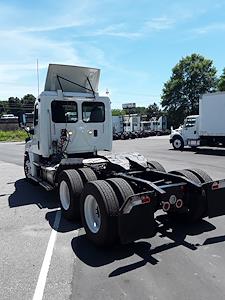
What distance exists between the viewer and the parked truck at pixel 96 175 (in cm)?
539

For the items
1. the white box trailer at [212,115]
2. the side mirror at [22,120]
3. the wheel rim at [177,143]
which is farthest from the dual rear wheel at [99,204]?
the wheel rim at [177,143]

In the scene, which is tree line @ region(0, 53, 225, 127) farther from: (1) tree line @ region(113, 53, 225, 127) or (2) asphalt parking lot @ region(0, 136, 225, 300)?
(2) asphalt parking lot @ region(0, 136, 225, 300)

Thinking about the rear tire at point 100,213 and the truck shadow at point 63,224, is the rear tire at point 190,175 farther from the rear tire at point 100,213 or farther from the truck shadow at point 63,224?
the truck shadow at point 63,224

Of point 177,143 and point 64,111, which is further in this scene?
point 177,143

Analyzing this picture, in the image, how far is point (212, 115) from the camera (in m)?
23.8

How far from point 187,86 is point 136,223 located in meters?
70.0

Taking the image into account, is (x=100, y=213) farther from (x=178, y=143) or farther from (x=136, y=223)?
(x=178, y=143)

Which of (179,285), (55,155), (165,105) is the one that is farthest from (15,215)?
(165,105)

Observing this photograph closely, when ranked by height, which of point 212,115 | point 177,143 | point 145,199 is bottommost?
point 177,143

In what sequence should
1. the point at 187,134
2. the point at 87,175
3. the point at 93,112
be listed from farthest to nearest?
the point at 187,134, the point at 93,112, the point at 87,175

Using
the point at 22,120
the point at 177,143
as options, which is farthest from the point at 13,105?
the point at 22,120

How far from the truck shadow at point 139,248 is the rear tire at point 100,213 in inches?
6.4

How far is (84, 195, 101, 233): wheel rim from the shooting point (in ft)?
19.7

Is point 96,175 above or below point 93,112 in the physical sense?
below
